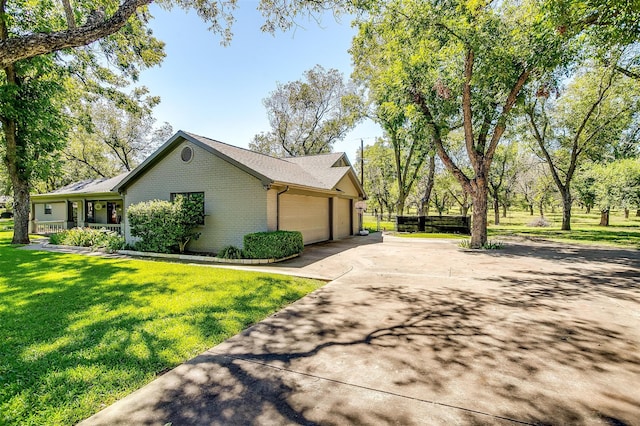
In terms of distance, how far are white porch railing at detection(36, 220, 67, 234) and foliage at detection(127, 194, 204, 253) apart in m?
13.7

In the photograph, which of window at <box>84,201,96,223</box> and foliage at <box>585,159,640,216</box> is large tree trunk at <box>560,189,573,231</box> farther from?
window at <box>84,201,96,223</box>

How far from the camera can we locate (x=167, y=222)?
35.5 feet

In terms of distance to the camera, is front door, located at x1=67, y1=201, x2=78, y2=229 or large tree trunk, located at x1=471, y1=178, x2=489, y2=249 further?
front door, located at x1=67, y1=201, x2=78, y2=229

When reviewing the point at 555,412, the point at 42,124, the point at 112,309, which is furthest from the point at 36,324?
the point at 42,124

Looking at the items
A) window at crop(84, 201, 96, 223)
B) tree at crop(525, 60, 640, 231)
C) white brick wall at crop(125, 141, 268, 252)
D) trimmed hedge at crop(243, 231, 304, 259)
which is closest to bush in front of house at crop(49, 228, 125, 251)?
white brick wall at crop(125, 141, 268, 252)

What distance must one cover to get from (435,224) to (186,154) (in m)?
16.4

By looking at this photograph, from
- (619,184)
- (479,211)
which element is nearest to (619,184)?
(619,184)

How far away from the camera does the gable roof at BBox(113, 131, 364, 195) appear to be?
10.7 meters

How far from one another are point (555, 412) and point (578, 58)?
14079mm

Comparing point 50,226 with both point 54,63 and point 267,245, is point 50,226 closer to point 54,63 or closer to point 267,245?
point 54,63

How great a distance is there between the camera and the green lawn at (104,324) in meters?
2.74

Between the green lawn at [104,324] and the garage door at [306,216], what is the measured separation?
433 cm

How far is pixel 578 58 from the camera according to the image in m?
11.3

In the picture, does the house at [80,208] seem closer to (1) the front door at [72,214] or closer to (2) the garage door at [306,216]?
(1) the front door at [72,214]
